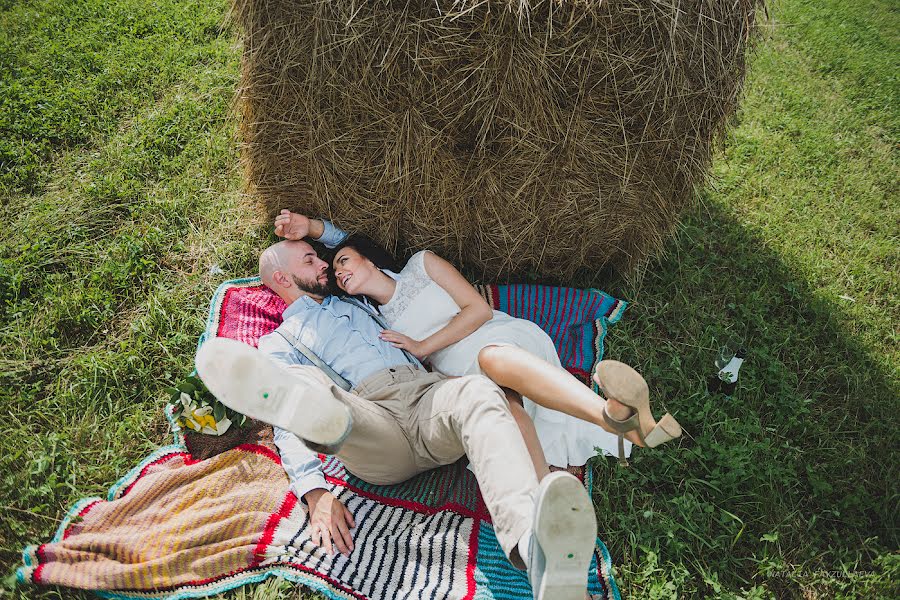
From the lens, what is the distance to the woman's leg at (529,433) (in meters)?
2.44

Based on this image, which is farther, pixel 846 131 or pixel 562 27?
pixel 846 131

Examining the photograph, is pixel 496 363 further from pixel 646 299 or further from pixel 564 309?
pixel 646 299

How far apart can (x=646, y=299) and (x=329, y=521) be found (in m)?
2.48

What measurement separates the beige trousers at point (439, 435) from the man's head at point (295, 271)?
0.80 m

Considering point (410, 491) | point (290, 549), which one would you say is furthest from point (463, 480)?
point (290, 549)

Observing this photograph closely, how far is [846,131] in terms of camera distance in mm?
5074

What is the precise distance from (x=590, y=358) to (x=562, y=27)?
188 cm

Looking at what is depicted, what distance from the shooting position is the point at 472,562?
233 centimetres

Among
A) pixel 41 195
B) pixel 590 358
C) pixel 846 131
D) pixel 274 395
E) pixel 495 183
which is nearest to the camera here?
pixel 274 395

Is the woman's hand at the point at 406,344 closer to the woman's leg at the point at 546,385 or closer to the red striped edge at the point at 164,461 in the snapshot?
the woman's leg at the point at 546,385

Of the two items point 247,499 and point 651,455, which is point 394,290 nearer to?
point 247,499

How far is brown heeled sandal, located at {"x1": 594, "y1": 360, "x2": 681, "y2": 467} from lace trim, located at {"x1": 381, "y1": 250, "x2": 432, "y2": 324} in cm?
136

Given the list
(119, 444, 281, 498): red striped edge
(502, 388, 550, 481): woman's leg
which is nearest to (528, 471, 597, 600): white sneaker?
(502, 388, 550, 481): woman's leg

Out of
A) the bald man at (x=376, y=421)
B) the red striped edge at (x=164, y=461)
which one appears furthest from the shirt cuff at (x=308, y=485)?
the red striped edge at (x=164, y=461)
